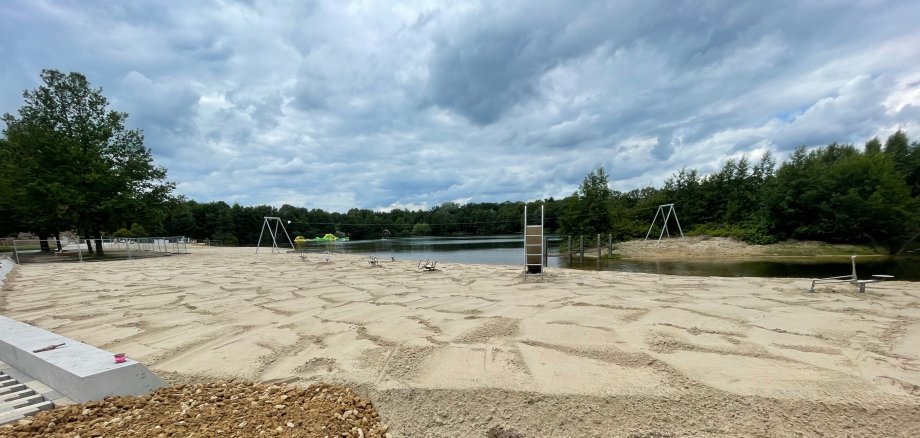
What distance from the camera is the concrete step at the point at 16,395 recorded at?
2.88 meters

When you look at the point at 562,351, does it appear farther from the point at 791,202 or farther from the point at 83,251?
the point at 83,251

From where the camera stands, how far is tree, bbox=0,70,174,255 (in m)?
19.8

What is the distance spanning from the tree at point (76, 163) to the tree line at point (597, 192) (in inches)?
2.1

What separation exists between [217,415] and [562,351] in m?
3.23

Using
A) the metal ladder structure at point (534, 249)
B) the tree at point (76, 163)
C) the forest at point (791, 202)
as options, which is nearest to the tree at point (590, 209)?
the forest at point (791, 202)

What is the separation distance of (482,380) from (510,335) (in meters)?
1.43

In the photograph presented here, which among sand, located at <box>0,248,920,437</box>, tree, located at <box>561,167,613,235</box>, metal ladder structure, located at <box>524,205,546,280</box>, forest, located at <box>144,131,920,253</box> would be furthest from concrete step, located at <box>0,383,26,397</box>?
tree, located at <box>561,167,613,235</box>

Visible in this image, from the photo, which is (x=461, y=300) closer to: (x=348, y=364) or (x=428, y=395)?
(x=348, y=364)

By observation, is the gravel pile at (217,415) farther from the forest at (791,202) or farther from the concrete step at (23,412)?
the forest at (791,202)

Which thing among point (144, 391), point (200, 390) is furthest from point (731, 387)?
point (144, 391)

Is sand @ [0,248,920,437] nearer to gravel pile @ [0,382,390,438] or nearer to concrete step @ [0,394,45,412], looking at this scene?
gravel pile @ [0,382,390,438]

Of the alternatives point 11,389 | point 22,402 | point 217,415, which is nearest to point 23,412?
point 22,402

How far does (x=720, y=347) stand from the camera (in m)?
4.23

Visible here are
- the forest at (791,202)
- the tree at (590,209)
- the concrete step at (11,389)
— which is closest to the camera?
the concrete step at (11,389)
